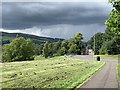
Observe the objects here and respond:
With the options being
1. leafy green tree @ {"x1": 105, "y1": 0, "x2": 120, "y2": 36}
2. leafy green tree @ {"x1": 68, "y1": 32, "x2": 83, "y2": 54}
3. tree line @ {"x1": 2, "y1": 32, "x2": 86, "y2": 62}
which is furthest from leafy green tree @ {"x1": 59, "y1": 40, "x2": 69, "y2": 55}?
leafy green tree @ {"x1": 105, "y1": 0, "x2": 120, "y2": 36}

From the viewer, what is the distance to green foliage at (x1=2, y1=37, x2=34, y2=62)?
135 meters

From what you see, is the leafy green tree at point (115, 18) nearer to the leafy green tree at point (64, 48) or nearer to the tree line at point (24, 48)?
the tree line at point (24, 48)

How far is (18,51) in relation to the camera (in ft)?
451

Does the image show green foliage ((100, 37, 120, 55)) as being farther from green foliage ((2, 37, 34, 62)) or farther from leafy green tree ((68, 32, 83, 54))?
leafy green tree ((68, 32, 83, 54))

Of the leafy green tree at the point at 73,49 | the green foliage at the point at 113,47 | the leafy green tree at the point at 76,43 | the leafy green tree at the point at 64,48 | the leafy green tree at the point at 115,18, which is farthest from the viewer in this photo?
the leafy green tree at the point at 64,48

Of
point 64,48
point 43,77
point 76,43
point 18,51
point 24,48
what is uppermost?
point 76,43

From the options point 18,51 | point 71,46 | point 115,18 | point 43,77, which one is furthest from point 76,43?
point 115,18

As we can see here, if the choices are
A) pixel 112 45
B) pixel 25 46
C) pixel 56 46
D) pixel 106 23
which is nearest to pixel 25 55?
pixel 25 46

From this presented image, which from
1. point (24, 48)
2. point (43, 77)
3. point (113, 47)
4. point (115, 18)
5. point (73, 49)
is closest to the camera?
point (115, 18)

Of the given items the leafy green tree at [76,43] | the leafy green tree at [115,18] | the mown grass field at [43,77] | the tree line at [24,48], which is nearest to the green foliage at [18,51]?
the tree line at [24,48]

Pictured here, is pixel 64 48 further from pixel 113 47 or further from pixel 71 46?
pixel 113 47

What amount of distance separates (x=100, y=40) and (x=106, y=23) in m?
166

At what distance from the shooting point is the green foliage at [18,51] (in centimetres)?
13462

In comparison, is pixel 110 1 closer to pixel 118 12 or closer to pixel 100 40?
pixel 118 12
